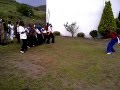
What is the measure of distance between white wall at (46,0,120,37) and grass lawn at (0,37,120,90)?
774 cm

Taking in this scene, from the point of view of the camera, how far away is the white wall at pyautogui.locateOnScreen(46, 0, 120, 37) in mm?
24875

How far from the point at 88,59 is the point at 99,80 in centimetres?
367

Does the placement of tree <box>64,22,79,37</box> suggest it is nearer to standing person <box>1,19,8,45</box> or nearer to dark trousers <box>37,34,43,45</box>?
dark trousers <box>37,34,43,45</box>

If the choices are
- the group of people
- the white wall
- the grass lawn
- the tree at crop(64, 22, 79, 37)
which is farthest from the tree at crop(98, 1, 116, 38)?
the grass lawn

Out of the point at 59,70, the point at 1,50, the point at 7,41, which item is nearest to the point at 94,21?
the point at 7,41

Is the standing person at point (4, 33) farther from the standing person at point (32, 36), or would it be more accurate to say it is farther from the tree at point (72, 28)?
the tree at point (72, 28)

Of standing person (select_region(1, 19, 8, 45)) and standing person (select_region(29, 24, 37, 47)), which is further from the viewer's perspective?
standing person (select_region(1, 19, 8, 45))

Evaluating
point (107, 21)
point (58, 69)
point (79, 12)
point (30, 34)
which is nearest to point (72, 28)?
point (79, 12)

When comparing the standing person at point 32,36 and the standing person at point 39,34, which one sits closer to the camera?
the standing person at point 32,36

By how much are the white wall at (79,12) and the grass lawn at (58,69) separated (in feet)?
25.4

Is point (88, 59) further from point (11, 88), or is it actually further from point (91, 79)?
point (11, 88)

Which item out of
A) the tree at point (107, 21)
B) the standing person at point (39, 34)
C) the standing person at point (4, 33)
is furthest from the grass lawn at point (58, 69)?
the tree at point (107, 21)

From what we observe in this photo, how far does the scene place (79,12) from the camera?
2517cm

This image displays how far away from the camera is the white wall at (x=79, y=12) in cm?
2488
